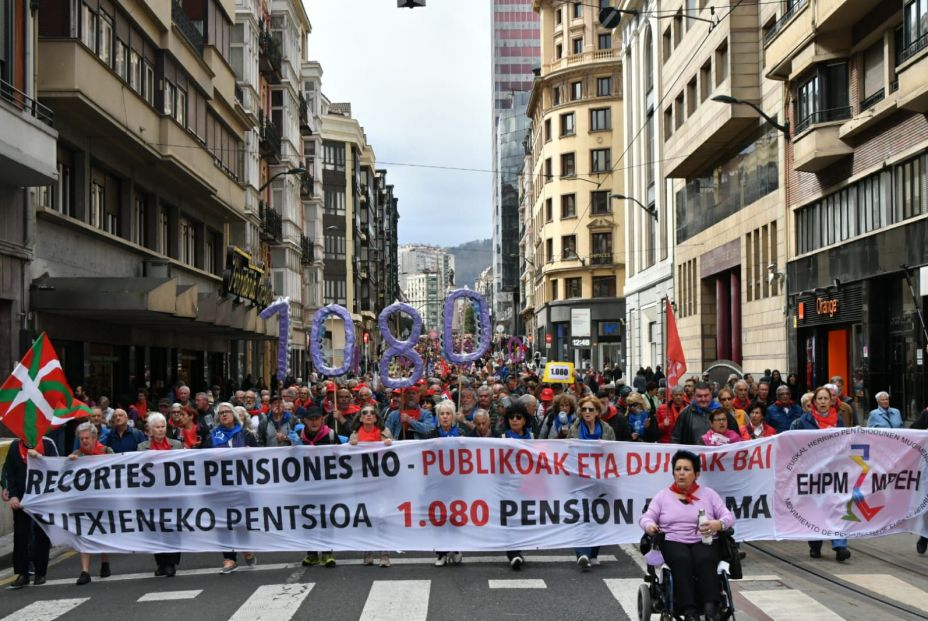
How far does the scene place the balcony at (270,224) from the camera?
50.1 m

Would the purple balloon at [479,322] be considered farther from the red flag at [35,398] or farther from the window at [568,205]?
the window at [568,205]

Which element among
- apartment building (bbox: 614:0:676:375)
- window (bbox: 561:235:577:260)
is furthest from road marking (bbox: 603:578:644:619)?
window (bbox: 561:235:577:260)

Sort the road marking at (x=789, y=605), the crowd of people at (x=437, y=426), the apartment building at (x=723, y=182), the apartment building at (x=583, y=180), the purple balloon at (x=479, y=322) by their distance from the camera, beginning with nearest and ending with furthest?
1. the road marking at (x=789, y=605)
2. the crowd of people at (x=437, y=426)
3. the purple balloon at (x=479, y=322)
4. the apartment building at (x=723, y=182)
5. the apartment building at (x=583, y=180)

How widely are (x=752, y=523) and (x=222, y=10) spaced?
28.9 metres

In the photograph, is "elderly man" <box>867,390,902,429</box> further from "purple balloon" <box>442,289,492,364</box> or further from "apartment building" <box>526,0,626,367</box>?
"apartment building" <box>526,0,626,367</box>

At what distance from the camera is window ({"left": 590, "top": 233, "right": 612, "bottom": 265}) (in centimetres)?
7500

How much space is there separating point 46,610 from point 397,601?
2.88 m

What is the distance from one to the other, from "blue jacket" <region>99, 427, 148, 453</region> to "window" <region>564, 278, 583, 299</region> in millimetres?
64676

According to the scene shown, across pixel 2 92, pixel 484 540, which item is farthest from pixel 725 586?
pixel 2 92

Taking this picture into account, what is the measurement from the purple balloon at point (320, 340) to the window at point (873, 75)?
13.4 meters

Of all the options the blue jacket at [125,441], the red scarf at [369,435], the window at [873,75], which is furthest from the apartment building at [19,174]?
the window at [873,75]

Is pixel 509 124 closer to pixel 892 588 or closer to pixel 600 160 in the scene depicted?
pixel 600 160

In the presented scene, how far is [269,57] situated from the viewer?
5097 cm

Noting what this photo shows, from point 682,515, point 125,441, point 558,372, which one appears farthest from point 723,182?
point 682,515
